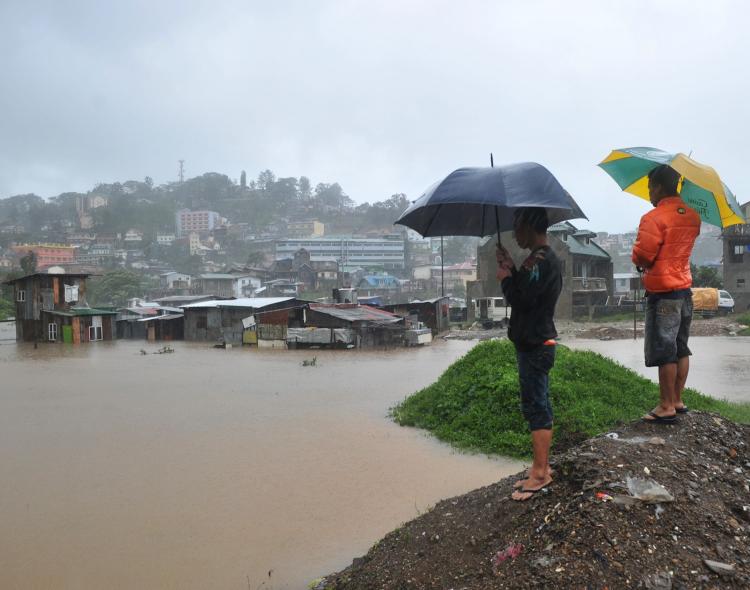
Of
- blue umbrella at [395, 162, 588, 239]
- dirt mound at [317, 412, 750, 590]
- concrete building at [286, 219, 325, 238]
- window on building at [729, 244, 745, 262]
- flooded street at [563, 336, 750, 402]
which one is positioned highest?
concrete building at [286, 219, 325, 238]

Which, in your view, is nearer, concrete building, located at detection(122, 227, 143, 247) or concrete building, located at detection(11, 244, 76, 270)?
concrete building, located at detection(11, 244, 76, 270)

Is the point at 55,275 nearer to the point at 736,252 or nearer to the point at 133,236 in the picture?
the point at 736,252

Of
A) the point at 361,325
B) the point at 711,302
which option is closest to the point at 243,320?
the point at 361,325


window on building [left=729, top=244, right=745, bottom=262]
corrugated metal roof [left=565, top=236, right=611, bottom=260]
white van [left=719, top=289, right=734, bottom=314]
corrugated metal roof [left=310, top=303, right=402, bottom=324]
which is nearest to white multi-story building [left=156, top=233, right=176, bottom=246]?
corrugated metal roof [left=310, top=303, right=402, bottom=324]

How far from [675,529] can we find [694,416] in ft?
6.08

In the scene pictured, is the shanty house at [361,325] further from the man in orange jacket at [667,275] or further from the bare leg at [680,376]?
the man in orange jacket at [667,275]

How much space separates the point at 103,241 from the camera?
314 ft

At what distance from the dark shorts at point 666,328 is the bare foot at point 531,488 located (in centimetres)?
134

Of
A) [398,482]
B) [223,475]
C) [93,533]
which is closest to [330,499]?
[398,482]

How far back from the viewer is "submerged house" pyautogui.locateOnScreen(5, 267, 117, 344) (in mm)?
33281

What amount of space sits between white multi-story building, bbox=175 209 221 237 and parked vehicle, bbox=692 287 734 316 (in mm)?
94100

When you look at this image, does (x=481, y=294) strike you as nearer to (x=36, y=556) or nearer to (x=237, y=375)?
(x=237, y=375)

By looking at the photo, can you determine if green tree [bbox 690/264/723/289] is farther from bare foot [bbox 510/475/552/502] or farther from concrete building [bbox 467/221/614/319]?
bare foot [bbox 510/475/552/502]

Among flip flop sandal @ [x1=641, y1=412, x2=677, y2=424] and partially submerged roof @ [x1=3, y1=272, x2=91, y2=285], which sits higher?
partially submerged roof @ [x1=3, y1=272, x2=91, y2=285]
